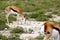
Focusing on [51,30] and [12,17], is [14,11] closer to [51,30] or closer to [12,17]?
[12,17]

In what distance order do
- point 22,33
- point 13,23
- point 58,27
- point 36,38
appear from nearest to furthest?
1. point 58,27
2. point 36,38
3. point 22,33
4. point 13,23

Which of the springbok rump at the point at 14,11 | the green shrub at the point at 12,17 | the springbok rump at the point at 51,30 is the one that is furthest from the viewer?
the green shrub at the point at 12,17

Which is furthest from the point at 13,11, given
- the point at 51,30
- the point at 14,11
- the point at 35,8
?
the point at 51,30

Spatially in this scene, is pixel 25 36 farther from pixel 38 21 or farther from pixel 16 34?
pixel 38 21

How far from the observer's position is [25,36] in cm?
1078

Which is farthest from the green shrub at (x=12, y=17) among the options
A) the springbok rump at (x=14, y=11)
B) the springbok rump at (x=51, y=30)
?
the springbok rump at (x=51, y=30)

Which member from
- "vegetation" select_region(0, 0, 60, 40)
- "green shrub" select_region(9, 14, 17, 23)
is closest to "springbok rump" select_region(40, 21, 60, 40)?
"vegetation" select_region(0, 0, 60, 40)

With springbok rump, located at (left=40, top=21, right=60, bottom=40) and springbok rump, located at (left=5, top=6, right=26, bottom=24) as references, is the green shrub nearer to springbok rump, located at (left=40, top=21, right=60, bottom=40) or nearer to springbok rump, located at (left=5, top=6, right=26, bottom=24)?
springbok rump, located at (left=5, top=6, right=26, bottom=24)

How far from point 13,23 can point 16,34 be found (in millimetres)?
2680

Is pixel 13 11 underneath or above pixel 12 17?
above

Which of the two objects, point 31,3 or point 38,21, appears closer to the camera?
point 38,21

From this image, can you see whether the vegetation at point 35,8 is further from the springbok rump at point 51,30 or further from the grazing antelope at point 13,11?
the springbok rump at point 51,30

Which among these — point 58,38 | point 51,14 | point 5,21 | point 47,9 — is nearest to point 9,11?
point 5,21

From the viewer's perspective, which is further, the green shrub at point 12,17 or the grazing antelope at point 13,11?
the green shrub at point 12,17
